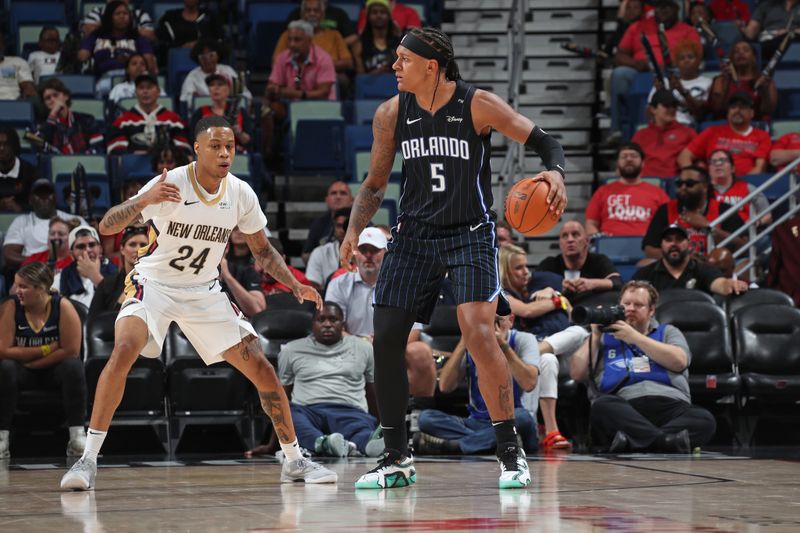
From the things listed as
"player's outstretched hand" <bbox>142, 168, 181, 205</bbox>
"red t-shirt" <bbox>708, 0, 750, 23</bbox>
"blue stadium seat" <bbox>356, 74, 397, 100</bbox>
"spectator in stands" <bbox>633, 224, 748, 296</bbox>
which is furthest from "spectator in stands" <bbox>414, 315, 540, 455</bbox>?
"red t-shirt" <bbox>708, 0, 750, 23</bbox>

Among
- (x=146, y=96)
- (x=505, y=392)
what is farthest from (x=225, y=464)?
(x=146, y=96)

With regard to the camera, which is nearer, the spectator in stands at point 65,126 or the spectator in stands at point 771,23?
the spectator in stands at point 65,126

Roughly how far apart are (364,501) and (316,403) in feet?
11.2

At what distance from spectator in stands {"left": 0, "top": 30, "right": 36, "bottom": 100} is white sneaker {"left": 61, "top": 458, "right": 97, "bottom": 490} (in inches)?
311

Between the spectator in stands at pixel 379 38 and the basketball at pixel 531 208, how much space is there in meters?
8.32

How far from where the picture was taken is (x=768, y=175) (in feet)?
38.7

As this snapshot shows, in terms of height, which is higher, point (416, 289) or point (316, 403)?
point (416, 289)

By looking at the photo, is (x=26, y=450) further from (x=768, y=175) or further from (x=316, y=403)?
(x=768, y=175)

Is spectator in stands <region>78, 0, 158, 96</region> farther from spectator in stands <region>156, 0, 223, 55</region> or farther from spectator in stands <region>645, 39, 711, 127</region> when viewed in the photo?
spectator in stands <region>645, 39, 711, 127</region>

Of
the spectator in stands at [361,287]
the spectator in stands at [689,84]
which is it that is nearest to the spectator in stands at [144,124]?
the spectator in stands at [361,287]

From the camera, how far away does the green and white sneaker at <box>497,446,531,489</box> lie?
559 cm

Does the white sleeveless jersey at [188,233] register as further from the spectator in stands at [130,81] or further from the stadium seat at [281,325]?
the spectator in stands at [130,81]

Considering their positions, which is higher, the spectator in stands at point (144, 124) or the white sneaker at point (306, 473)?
the spectator in stands at point (144, 124)

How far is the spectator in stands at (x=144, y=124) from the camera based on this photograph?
1189 centimetres
